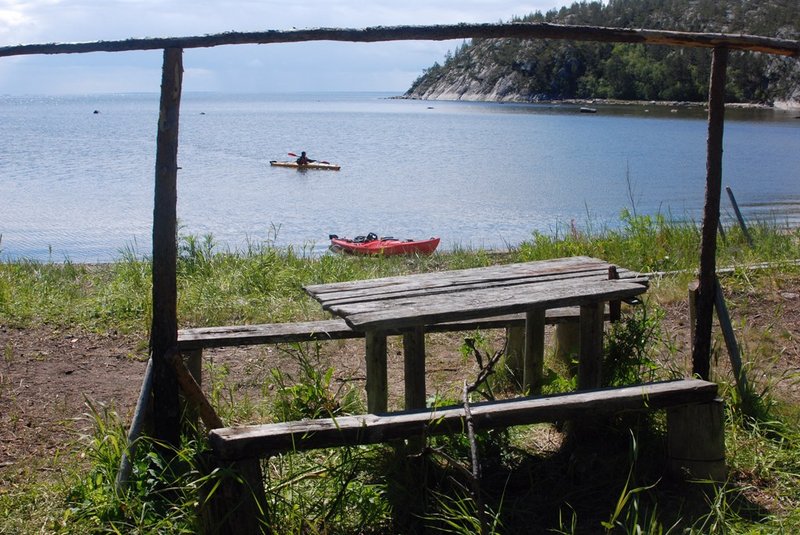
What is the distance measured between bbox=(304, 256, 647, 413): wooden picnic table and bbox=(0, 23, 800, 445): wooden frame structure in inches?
20.2

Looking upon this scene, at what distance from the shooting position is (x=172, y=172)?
365 centimetres

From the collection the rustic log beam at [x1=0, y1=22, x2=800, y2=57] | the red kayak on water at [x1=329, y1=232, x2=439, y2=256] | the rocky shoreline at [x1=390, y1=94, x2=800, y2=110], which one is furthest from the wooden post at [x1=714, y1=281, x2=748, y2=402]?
the rocky shoreline at [x1=390, y1=94, x2=800, y2=110]

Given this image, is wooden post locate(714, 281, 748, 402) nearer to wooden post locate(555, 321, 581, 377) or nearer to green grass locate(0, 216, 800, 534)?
green grass locate(0, 216, 800, 534)

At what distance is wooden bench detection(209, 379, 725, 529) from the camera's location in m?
3.33

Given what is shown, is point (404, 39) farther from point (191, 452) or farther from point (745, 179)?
point (745, 179)

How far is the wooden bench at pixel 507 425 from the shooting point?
3.33 meters

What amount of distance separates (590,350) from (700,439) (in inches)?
28.6

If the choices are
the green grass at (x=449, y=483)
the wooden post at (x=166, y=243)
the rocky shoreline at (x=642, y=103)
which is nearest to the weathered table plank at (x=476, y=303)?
the green grass at (x=449, y=483)

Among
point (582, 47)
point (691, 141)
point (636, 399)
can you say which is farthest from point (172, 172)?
point (582, 47)

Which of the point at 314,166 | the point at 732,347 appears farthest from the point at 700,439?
the point at 314,166

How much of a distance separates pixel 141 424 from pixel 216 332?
3.22 ft

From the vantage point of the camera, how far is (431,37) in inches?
158

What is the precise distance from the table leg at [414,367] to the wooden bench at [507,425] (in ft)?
1.40

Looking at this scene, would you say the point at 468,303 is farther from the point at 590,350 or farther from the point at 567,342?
the point at 567,342
